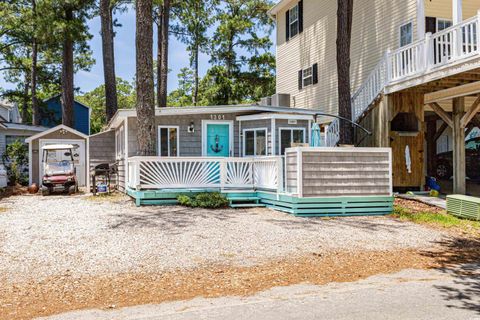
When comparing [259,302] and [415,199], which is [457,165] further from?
[259,302]

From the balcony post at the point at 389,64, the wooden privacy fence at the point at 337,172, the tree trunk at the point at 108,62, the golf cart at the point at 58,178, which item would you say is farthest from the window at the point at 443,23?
the tree trunk at the point at 108,62

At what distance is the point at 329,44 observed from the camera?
61.4 feet

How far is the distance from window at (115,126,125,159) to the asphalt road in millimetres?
11849

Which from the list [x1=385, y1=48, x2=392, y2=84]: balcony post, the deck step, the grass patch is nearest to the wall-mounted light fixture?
the deck step

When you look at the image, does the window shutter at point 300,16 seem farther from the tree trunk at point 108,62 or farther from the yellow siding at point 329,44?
the tree trunk at point 108,62

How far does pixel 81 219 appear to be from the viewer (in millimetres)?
9711

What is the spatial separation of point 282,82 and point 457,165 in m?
11.7

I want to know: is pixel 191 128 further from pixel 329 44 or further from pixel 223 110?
pixel 329 44

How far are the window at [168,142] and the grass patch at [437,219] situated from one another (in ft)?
25.4

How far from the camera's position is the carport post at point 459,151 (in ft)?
42.8

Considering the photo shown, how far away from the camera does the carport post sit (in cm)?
1305

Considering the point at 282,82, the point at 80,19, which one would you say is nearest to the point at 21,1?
the point at 80,19

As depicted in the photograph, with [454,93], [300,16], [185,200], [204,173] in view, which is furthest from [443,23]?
[185,200]

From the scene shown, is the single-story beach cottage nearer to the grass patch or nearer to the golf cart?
the grass patch
